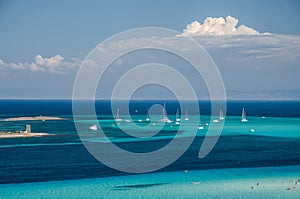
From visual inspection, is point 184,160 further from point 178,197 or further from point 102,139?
point 102,139

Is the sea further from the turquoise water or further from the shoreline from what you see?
the shoreline

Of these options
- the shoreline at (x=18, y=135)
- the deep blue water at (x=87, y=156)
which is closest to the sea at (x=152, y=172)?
the deep blue water at (x=87, y=156)

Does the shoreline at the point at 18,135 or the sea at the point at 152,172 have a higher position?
the shoreline at the point at 18,135

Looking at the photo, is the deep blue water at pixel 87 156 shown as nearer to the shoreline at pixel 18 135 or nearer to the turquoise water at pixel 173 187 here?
the turquoise water at pixel 173 187

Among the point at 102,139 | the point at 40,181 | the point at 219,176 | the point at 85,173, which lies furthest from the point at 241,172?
the point at 102,139

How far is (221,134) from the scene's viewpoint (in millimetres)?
87562

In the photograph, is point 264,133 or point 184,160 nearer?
point 184,160

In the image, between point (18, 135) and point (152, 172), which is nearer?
point (152, 172)

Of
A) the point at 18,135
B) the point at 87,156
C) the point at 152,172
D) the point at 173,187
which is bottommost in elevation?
the point at 173,187

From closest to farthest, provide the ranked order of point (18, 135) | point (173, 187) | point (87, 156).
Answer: point (173, 187) < point (87, 156) < point (18, 135)

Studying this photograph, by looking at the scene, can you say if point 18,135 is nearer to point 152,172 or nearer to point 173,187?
point 152,172

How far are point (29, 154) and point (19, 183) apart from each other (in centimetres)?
1720

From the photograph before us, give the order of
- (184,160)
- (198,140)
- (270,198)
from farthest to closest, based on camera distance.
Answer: (198,140) → (184,160) → (270,198)

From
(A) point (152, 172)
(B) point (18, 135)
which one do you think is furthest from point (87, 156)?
(B) point (18, 135)
